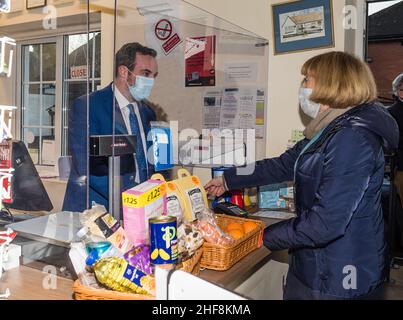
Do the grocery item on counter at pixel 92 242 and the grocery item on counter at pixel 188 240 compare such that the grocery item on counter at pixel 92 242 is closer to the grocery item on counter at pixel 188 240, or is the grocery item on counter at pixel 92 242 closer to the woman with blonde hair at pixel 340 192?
the grocery item on counter at pixel 188 240

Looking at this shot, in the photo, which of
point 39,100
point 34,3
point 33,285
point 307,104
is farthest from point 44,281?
point 307,104

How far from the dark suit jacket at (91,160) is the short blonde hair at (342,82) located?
0.65 metres

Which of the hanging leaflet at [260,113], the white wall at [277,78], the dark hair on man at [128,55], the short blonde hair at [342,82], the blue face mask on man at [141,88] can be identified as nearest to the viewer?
the short blonde hair at [342,82]

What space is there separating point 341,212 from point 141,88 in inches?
35.7

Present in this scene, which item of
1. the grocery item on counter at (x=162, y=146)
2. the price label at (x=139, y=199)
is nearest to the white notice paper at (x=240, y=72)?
the grocery item on counter at (x=162, y=146)

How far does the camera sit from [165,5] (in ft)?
7.76

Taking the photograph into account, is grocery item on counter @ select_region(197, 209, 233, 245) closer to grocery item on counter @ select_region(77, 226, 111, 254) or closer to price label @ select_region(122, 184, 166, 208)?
price label @ select_region(122, 184, 166, 208)

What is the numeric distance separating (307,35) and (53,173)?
1566 millimetres

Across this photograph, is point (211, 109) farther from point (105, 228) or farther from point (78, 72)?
point (105, 228)

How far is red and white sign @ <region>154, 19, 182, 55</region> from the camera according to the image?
7.36 ft

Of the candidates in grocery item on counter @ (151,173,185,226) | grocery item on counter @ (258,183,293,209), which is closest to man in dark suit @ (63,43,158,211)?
grocery item on counter @ (151,173,185,226)

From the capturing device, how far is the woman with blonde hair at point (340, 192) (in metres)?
1.10

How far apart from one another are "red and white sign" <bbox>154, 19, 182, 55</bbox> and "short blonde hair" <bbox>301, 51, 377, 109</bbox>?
1.19 metres
